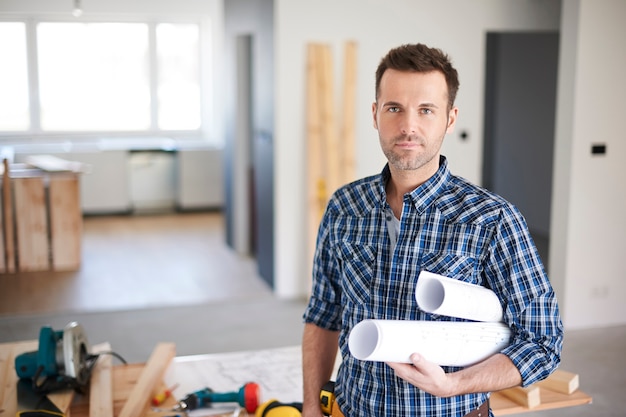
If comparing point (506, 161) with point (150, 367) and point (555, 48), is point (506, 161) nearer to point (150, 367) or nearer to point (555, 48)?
point (555, 48)

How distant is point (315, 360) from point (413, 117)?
2.29 feet

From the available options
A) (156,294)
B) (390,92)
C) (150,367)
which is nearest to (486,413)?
(390,92)

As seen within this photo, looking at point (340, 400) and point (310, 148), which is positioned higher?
point (310, 148)

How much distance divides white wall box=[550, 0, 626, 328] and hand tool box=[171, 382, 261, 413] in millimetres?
2894

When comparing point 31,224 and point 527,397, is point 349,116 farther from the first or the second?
point 527,397

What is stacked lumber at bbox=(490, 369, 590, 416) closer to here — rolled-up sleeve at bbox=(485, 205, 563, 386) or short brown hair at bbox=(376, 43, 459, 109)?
rolled-up sleeve at bbox=(485, 205, 563, 386)

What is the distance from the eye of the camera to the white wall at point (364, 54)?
5.48m

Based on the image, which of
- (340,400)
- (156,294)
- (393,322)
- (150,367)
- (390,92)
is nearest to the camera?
(393,322)

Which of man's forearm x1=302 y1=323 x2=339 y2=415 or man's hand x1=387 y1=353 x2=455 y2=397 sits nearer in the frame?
man's hand x1=387 y1=353 x2=455 y2=397

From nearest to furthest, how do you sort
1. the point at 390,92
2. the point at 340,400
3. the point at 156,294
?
the point at 390,92
the point at 340,400
the point at 156,294

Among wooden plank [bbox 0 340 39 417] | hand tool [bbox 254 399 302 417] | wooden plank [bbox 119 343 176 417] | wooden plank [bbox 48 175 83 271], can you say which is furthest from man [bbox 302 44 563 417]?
wooden plank [bbox 48 175 83 271]

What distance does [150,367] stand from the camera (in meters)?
3.45

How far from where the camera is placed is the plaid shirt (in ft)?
5.36

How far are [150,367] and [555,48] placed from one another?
5.85 meters
